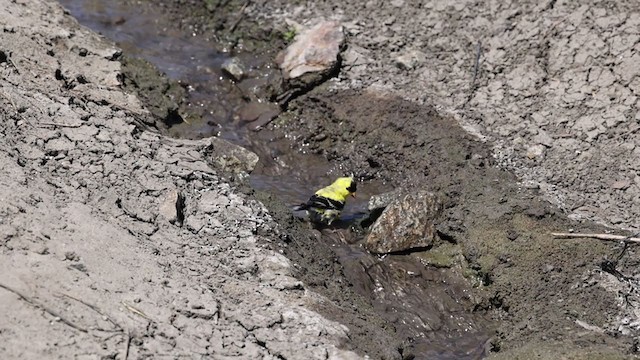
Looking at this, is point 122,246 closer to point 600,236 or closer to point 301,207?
point 301,207

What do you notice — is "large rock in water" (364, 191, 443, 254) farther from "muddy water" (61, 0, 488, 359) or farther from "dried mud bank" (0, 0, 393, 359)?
"dried mud bank" (0, 0, 393, 359)

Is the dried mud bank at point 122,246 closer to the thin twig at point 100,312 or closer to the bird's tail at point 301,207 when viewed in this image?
the thin twig at point 100,312

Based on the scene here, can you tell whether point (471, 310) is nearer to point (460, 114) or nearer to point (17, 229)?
point (460, 114)

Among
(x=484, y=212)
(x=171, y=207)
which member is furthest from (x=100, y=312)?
(x=484, y=212)

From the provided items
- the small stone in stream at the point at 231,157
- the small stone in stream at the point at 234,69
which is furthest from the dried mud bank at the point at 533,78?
the small stone in stream at the point at 231,157

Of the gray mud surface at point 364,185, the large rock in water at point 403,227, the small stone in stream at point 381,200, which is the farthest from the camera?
the small stone in stream at point 381,200

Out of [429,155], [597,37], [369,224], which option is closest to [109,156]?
[369,224]
